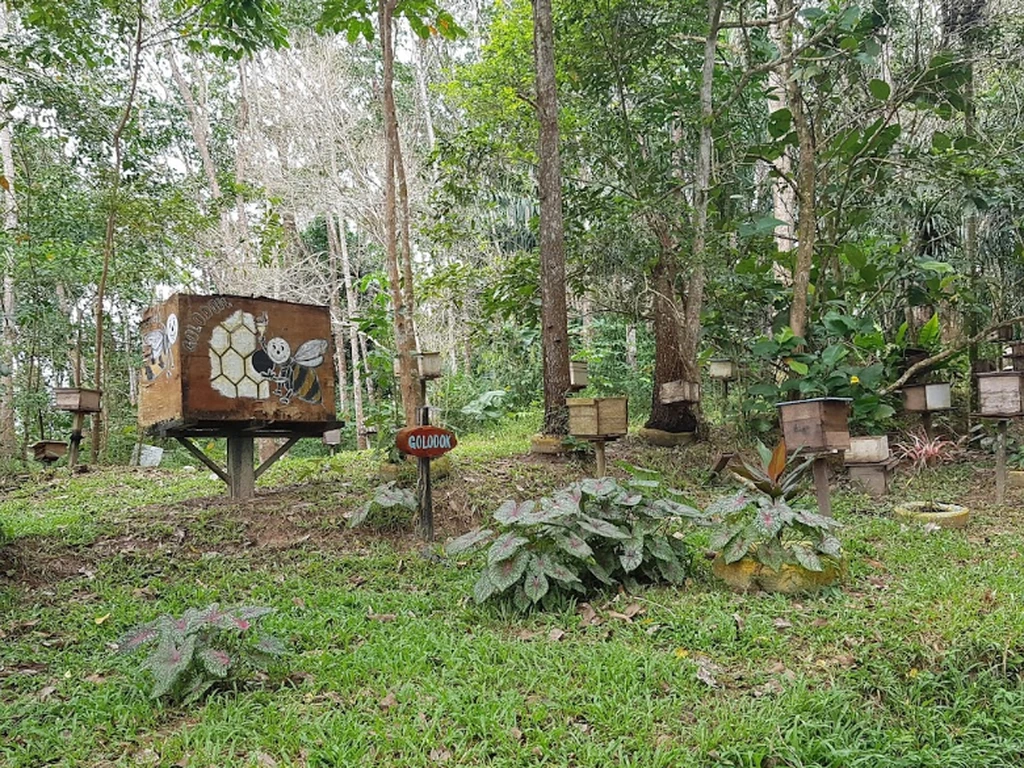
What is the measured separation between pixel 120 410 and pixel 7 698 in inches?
471

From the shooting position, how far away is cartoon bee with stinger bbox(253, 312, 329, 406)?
5.21 m

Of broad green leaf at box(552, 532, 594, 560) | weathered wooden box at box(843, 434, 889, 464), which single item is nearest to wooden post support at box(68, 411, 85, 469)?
broad green leaf at box(552, 532, 594, 560)

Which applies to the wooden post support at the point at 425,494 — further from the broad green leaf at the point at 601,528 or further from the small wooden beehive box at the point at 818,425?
the small wooden beehive box at the point at 818,425

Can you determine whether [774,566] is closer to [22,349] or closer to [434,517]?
[434,517]

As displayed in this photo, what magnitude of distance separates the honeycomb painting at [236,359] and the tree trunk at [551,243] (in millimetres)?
2437

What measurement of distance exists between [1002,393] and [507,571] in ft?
12.5

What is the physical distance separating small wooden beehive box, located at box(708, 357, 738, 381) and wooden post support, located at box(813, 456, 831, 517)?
115 inches

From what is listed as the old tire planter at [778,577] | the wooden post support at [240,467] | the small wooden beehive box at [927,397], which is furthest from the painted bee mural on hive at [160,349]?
the small wooden beehive box at [927,397]

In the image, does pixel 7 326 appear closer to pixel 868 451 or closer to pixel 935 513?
pixel 868 451

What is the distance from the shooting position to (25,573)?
386 centimetres

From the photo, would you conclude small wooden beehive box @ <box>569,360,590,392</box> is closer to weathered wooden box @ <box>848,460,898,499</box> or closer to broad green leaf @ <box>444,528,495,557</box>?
weathered wooden box @ <box>848,460,898,499</box>

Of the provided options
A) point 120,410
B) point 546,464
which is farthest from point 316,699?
point 120,410

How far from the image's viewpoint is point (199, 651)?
8.31 feet

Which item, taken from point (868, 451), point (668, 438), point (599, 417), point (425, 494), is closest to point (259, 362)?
point (425, 494)
